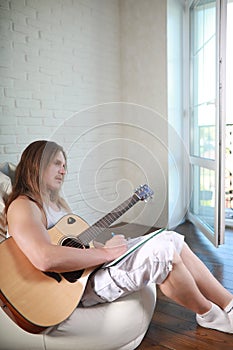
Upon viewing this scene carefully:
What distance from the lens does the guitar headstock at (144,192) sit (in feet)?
3.35

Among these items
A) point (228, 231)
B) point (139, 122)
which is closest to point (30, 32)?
point (139, 122)

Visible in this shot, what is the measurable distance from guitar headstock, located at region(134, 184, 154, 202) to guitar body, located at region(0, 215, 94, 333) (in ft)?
0.95

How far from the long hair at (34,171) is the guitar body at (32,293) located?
0.42 feet

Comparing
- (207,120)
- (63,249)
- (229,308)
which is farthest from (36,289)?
(207,120)

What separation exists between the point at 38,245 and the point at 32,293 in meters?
0.16

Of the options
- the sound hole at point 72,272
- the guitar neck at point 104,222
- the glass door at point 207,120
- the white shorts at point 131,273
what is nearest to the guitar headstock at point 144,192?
the guitar neck at point 104,222

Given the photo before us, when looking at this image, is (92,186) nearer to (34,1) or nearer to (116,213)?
(116,213)

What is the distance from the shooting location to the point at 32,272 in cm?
93

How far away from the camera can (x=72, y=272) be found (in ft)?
3.18

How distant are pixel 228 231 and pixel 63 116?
1.41 metres

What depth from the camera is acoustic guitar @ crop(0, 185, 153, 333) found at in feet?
3.00

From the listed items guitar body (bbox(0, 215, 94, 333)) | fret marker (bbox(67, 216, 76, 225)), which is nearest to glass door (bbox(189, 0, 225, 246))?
fret marker (bbox(67, 216, 76, 225))

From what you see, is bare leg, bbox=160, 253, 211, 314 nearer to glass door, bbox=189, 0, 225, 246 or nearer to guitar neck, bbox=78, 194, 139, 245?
guitar neck, bbox=78, 194, 139, 245

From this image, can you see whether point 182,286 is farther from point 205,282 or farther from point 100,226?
point 100,226
